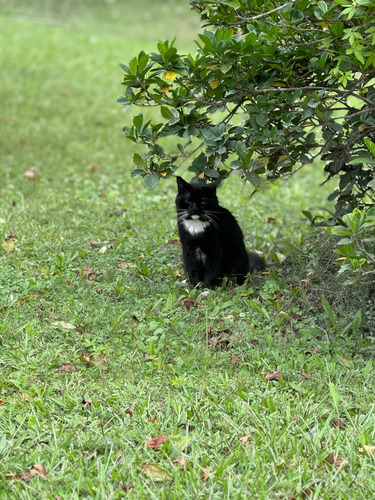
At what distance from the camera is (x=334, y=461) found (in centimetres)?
318

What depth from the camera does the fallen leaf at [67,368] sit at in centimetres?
396

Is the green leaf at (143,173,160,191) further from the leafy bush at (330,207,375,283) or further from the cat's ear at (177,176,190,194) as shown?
the leafy bush at (330,207,375,283)

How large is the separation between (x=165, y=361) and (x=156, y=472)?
40.8 inches

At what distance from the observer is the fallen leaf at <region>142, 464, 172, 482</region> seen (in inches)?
121

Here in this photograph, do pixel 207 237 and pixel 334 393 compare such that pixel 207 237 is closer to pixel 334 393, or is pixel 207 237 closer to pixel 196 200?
pixel 196 200

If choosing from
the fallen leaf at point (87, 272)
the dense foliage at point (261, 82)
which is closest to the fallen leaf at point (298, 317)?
the dense foliage at point (261, 82)

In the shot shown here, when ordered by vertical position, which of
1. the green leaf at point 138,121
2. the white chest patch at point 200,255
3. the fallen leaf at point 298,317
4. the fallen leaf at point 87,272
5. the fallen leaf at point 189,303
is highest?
the green leaf at point 138,121

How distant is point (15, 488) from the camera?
300 cm

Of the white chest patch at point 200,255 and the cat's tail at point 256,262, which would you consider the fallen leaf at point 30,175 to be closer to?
the cat's tail at point 256,262

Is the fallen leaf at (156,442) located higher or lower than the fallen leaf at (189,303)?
lower

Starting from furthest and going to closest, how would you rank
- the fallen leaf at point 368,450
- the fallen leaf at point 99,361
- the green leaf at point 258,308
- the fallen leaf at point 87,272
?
the fallen leaf at point 87,272
the green leaf at point 258,308
the fallen leaf at point 99,361
the fallen leaf at point 368,450

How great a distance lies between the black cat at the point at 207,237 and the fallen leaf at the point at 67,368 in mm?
1311

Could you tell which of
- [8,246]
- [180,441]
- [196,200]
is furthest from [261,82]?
[8,246]

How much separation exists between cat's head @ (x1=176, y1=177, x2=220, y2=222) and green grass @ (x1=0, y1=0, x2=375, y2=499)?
22.6 inches
